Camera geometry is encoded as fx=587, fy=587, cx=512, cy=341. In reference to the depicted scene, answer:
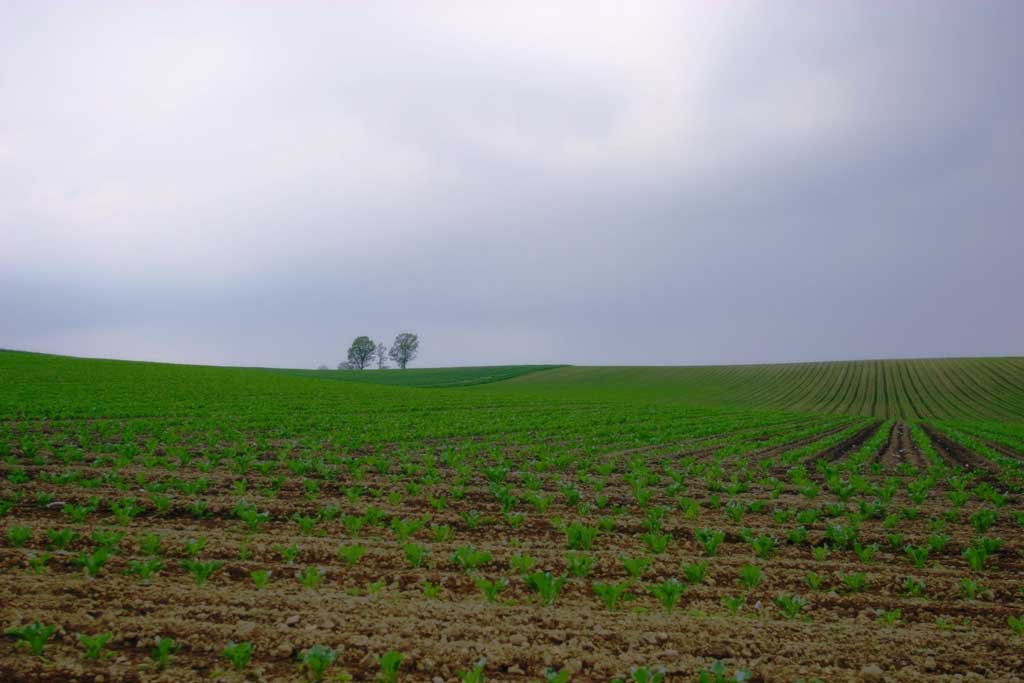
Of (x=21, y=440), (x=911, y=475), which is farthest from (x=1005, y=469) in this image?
(x=21, y=440)

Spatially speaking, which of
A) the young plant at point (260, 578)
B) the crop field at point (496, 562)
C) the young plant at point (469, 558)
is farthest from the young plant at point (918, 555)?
the young plant at point (260, 578)

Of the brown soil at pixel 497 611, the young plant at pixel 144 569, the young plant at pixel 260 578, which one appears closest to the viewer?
the brown soil at pixel 497 611

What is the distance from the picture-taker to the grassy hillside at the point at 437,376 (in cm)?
8362

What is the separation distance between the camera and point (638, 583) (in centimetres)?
702

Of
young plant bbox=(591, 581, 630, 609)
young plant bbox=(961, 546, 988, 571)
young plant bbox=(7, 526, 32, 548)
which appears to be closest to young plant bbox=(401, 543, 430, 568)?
young plant bbox=(591, 581, 630, 609)

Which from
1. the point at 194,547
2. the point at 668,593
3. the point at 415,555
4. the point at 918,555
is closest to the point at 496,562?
the point at 415,555

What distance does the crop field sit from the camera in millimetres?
5141

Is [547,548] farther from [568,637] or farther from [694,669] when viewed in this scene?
[694,669]

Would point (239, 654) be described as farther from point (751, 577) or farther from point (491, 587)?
point (751, 577)

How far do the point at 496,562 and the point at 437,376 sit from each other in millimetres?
83461

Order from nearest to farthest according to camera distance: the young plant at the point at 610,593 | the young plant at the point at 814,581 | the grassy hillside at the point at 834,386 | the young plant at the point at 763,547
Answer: the young plant at the point at 610,593 < the young plant at the point at 814,581 < the young plant at the point at 763,547 < the grassy hillside at the point at 834,386

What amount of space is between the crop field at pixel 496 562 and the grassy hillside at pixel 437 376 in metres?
63.8

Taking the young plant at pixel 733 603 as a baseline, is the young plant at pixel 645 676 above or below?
above

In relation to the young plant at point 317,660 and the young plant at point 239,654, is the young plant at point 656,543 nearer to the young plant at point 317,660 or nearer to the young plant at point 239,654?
the young plant at point 317,660
